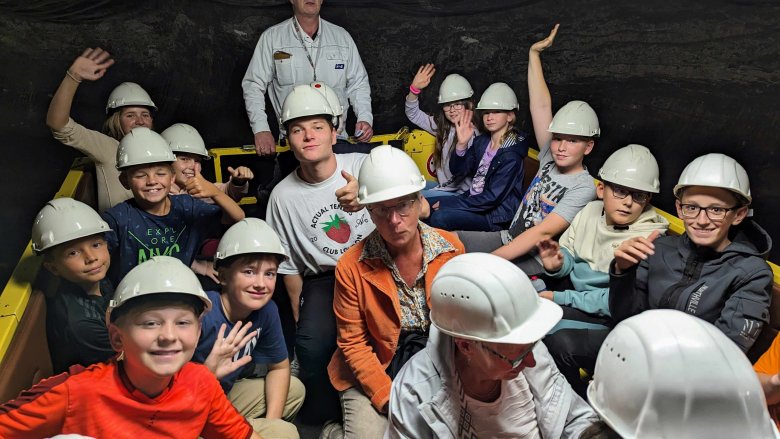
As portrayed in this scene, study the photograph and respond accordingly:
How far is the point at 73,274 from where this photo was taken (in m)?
3.08

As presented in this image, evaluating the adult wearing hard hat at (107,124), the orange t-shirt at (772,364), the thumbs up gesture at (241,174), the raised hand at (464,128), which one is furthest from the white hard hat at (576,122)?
the adult wearing hard hat at (107,124)

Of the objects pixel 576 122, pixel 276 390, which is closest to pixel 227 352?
pixel 276 390

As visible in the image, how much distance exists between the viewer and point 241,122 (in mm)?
7918

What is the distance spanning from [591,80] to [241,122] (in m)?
4.00

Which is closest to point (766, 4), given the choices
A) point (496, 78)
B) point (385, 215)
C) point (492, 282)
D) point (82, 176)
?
point (496, 78)

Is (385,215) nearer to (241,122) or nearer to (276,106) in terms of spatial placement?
(276,106)

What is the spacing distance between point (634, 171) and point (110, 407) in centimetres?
267

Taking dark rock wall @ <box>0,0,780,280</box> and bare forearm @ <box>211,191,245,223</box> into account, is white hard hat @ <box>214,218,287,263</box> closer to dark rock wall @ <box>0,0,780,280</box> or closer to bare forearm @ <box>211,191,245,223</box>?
bare forearm @ <box>211,191,245,223</box>

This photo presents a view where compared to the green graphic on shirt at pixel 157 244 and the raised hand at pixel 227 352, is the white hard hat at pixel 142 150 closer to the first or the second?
the green graphic on shirt at pixel 157 244

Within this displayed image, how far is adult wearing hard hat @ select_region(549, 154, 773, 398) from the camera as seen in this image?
9.05ft

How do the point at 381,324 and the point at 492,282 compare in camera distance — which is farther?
the point at 381,324

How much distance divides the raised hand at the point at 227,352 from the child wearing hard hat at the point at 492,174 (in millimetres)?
2146

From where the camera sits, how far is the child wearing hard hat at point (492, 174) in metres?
4.62

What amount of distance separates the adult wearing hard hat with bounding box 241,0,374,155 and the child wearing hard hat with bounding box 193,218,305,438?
2.51 m
